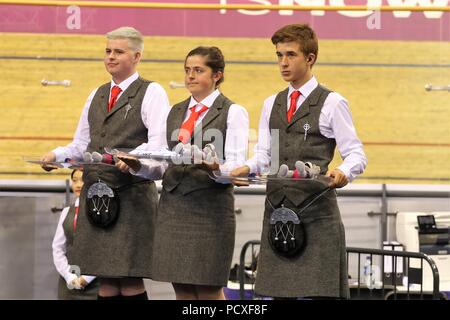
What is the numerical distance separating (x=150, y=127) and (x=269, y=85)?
207 centimetres

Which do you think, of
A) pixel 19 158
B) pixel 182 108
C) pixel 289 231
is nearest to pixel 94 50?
pixel 19 158

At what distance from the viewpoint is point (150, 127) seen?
13.9ft

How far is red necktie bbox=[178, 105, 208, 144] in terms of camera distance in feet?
13.4

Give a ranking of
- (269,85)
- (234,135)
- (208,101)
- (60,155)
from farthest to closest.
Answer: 1. (269,85)
2. (60,155)
3. (208,101)
4. (234,135)

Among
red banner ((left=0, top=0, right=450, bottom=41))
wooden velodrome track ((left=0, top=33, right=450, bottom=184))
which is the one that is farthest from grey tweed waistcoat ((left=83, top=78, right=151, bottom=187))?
red banner ((left=0, top=0, right=450, bottom=41))

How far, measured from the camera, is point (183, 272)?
406 cm

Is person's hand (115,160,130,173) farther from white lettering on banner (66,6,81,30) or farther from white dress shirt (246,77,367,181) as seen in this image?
white lettering on banner (66,6,81,30)

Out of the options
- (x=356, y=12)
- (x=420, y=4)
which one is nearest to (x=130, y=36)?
(x=356, y=12)

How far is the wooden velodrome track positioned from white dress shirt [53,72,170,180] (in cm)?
169

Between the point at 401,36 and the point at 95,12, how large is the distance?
165cm

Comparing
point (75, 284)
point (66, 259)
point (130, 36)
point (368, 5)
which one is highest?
point (368, 5)

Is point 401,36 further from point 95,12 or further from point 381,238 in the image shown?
point 95,12

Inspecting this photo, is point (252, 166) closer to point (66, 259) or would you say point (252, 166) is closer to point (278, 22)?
point (66, 259)

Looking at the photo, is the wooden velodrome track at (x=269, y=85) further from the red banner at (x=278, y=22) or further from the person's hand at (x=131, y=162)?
the person's hand at (x=131, y=162)
